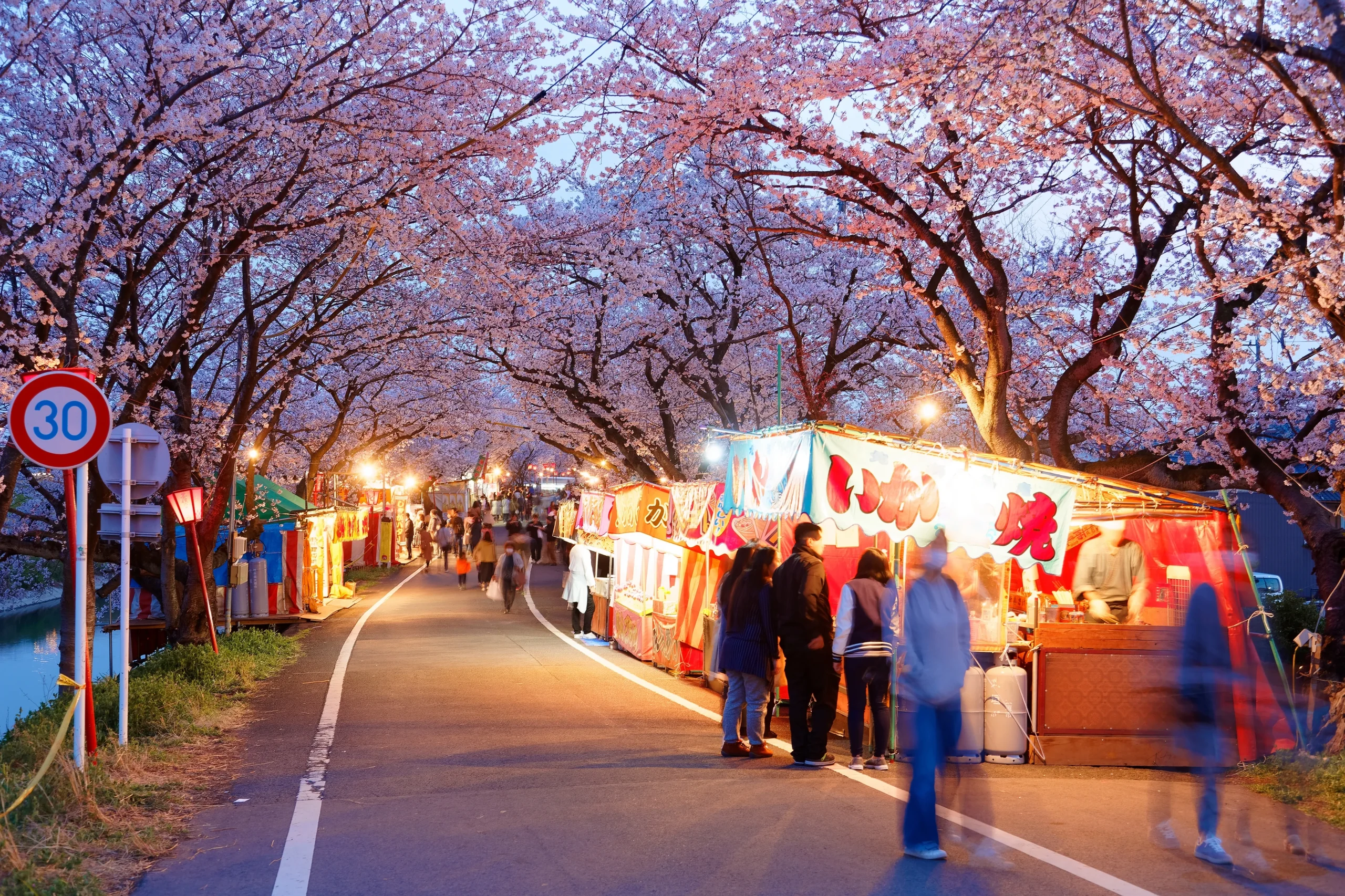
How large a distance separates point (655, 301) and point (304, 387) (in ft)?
48.7

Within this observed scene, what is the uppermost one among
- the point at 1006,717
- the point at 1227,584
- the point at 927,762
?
the point at 1227,584

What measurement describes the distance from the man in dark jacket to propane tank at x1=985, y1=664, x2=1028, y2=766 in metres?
1.47

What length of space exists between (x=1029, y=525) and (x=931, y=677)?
311cm

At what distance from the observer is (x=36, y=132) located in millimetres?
13750

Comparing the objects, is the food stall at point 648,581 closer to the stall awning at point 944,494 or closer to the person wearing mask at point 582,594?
the person wearing mask at point 582,594

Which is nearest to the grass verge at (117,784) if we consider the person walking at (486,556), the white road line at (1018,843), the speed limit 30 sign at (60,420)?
the speed limit 30 sign at (60,420)

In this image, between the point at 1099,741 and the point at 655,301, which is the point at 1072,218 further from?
the point at 655,301

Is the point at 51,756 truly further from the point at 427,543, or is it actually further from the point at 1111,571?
the point at 427,543

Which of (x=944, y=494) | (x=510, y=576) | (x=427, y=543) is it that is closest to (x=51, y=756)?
(x=944, y=494)

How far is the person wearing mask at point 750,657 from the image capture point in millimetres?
9289

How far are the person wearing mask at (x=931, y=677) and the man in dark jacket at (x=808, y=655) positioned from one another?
214 cm

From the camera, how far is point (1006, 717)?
9.45m

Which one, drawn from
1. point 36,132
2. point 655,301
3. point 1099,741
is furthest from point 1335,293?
point 655,301

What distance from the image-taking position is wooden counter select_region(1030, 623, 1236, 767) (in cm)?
942
